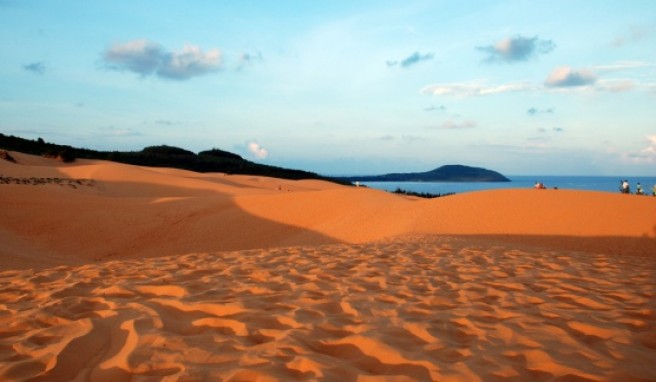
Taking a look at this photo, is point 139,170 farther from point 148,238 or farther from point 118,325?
point 118,325

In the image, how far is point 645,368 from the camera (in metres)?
2.75

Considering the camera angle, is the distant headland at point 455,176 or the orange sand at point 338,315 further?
the distant headland at point 455,176

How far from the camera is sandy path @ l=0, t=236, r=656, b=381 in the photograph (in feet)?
8.95

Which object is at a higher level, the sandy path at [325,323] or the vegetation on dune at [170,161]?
the vegetation on dune at [170,161]

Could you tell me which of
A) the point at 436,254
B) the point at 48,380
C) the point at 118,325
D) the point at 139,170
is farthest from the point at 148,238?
the point at 139,170

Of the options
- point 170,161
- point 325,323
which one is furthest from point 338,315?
point 170,161

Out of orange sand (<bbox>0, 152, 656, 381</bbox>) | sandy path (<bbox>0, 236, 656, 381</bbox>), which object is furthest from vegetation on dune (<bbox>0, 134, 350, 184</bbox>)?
sandy path (<bbox>0, 236, 656, 381</bbox>)

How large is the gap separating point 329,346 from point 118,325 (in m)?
1.62

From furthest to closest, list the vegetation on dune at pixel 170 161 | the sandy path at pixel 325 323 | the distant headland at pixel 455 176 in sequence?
1. the distant headland at pixel 455 176
2. the vegetation on dune at pixel 170 161
3. the sandy path at pixel 325 323

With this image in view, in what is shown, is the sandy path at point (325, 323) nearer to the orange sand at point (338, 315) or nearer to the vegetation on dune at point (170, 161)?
the orange sand at point (338, 315)

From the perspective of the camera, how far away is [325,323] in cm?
347

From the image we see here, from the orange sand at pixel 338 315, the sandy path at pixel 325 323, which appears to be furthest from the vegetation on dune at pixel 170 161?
the sandy path at pixel 325 323

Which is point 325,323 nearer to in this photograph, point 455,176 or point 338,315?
point 338,315

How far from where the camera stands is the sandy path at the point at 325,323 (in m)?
2.73
